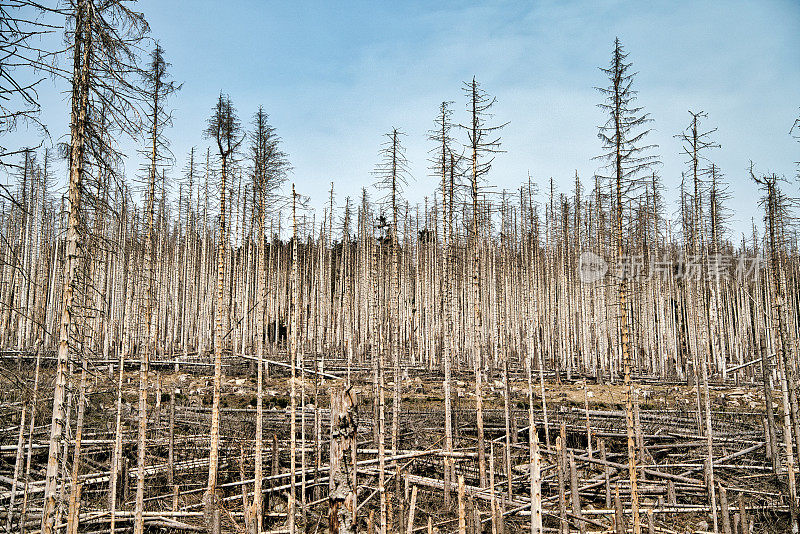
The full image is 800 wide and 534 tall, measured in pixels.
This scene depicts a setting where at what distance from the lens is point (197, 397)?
843 inches

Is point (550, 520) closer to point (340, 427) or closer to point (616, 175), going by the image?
point (616, 175)

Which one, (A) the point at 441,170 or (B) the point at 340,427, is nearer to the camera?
(B) the point at 340,427

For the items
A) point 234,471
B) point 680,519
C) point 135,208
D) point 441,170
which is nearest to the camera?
point 680,519

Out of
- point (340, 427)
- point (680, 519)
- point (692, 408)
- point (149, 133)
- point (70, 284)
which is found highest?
point (149, 133)

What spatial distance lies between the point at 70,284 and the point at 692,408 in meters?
21.5

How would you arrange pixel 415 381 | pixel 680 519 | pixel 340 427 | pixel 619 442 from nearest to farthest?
1. pixel 340 427
2. pixel 680 519
3. pixel 619 442
4. pixel 415 381

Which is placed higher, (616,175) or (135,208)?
(135,208)

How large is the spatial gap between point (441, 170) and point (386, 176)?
162 cm

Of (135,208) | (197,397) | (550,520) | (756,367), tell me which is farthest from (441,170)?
(756,367)

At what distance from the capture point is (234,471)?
13.9m

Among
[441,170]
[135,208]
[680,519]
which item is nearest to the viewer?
[680,519]

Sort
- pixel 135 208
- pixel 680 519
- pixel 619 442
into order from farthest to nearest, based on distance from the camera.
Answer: pixel 135 208, pixel 619 442, pixel 680 519

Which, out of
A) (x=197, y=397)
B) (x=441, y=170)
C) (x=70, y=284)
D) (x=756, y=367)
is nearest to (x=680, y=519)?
(x=441, y=170)

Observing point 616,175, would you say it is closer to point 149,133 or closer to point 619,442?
point 619,442
